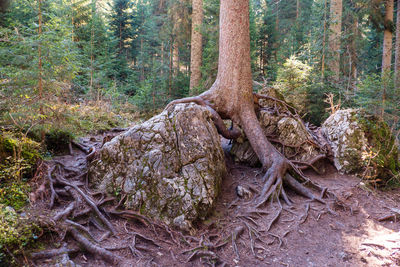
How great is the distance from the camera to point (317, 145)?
6902mm

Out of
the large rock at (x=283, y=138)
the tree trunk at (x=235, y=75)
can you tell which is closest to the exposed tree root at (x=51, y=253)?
the tree trunk at (x=235, y=75)

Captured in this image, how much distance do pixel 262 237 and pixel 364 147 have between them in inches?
174

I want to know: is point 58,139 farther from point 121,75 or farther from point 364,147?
point 121,75

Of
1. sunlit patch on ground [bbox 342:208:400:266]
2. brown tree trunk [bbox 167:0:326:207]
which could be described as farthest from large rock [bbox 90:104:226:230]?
sunlit patch on ground [bbox 342:208:400:266]

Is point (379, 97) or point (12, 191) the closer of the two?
point (12, 191)

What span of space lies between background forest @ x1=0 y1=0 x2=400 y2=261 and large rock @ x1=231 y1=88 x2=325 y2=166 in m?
2.50

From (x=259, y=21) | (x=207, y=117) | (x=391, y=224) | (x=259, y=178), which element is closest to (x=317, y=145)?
(x=259, y=178)

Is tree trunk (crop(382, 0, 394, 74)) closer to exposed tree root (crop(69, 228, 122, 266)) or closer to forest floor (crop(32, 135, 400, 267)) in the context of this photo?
forest floor (crop(32, 135, 400, 267))

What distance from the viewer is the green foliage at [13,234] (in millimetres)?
2555

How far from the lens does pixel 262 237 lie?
4.45 metres

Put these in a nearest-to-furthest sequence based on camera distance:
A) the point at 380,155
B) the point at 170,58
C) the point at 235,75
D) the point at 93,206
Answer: the point at 93,206, the point at 380,155, the point at 235,75, the point at 170,58

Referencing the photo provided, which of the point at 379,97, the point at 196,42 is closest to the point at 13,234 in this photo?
the point at 379,97

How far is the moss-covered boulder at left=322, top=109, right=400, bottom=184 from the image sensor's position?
635 centimetres

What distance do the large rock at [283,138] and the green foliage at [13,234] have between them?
17.7 ft
